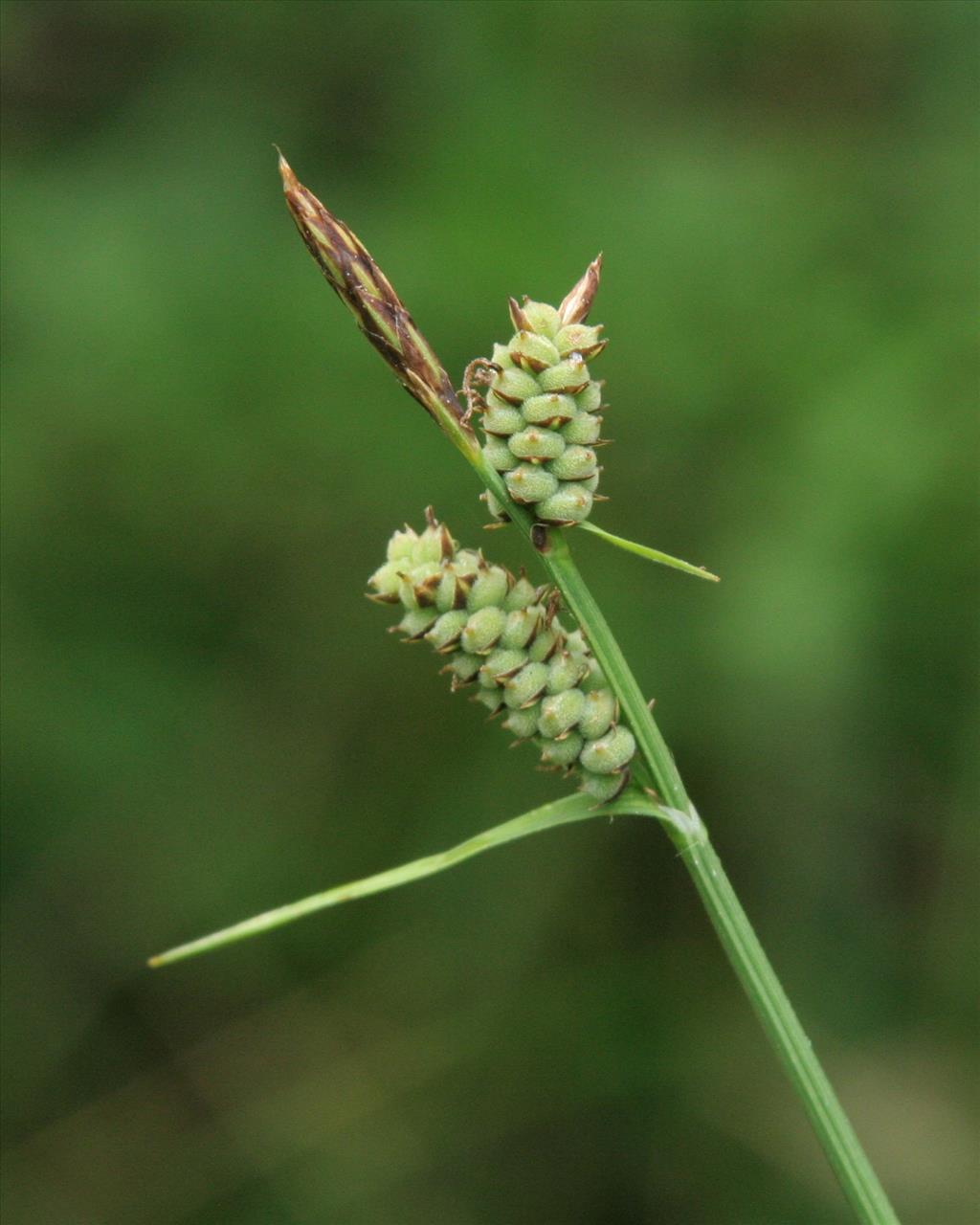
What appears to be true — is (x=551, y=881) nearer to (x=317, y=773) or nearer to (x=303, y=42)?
(x=317, y=773)

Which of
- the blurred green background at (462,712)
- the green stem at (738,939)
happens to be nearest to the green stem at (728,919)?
the green stem at (738,939)

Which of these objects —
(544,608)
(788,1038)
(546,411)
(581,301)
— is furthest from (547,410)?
(788,1038)

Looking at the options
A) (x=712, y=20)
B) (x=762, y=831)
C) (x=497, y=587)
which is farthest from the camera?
(x=712, y=20)

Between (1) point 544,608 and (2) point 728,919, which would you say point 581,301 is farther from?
(2) point 728,919

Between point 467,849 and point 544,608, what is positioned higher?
point 544,608

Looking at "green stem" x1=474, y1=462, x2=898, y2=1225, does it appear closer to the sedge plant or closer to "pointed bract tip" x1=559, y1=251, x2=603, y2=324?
the sedge plant

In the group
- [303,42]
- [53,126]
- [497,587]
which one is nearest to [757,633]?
[497,587]

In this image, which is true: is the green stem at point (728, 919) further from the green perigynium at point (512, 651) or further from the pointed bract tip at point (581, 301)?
the pointed bract tip at point (581, 301)
